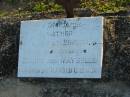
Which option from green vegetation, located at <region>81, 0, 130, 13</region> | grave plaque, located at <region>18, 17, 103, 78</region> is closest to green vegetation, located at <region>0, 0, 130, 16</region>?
green vegetation, located at <region>81, 0, 130, 13</region>

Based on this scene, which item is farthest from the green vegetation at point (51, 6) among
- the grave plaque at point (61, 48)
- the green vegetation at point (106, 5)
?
the grave plaque at point (61, 48)

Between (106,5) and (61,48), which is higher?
(106,5)

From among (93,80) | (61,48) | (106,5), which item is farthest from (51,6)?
(93,80)

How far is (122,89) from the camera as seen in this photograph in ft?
23.5

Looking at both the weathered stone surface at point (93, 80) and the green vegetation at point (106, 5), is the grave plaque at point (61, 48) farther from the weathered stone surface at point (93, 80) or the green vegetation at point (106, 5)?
the green vegetation at point (106, 5)

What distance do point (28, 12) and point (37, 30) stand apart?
1382 mm

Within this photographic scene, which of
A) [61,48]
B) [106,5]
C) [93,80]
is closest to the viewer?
[93,80]

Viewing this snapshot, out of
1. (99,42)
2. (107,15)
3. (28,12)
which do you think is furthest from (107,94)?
(28,12)

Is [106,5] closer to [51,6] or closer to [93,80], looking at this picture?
[51,6]

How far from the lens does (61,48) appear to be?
7621 mm

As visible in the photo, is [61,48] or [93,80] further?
[61,48]

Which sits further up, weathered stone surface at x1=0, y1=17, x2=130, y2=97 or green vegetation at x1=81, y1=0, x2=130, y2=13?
green vegetation at x1=81, y1=0, x2=130, y2=13

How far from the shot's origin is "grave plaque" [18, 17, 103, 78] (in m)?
7.35

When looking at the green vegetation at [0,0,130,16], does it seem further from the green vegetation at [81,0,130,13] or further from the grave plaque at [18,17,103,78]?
the grave plaque at [18,17,103,78]
